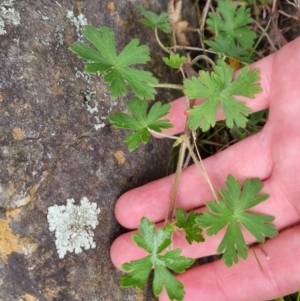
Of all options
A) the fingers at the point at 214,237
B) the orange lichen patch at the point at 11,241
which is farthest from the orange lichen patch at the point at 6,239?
the fingers at the point at 214,237

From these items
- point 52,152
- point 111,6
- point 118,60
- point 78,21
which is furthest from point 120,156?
point 111,6

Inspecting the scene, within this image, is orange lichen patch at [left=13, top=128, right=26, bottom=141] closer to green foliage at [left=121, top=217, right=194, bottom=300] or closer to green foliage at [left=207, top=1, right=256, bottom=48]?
green foliage at [left=121, top=217, right=194, bottom=300]

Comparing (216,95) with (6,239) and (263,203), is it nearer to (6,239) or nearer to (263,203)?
(263,203)

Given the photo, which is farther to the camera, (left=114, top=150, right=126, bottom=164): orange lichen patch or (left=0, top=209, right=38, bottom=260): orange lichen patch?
(left=114, top=150, right=126, bottom=164): orange lichen patch

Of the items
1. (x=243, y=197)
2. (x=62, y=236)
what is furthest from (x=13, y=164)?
(x=243, y=197)

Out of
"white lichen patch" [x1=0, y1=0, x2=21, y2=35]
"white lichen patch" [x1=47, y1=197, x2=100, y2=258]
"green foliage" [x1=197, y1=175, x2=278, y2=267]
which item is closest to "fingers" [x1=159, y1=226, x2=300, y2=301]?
"green foliage" [x1=197, y1=175, x2=278, y2=267]

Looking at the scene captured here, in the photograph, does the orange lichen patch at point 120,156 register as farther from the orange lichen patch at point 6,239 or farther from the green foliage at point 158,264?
the orange lichen patch at point 6,239

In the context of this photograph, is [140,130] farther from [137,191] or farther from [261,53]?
[261,53]
